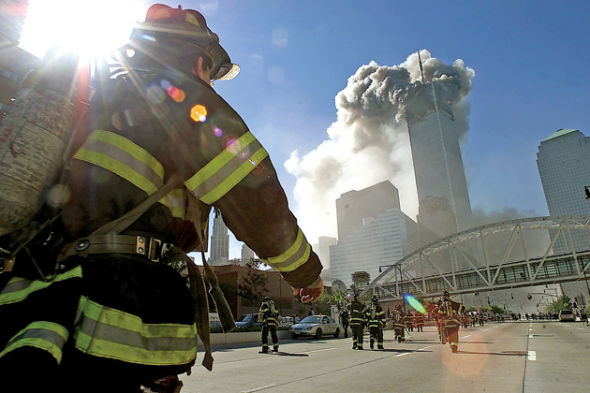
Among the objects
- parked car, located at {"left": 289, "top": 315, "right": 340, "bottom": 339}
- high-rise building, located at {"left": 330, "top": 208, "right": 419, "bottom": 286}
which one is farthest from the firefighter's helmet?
high-rise building, located at {"left": 330, "top": 208, "right": 419, "bottom": 286}

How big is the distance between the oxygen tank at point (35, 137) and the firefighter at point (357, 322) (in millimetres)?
11554

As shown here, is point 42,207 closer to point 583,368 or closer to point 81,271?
point 81,271

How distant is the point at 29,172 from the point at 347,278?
664 ft

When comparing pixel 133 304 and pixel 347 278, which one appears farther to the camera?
pixel 347 278

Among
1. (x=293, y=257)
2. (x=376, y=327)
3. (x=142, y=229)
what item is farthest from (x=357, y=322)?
(x=142, y=229)

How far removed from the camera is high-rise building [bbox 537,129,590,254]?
559ft

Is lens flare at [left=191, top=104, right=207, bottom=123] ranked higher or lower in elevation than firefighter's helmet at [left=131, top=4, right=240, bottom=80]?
lower

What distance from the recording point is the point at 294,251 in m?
1.66

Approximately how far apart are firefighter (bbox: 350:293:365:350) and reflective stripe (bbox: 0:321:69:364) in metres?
11.6

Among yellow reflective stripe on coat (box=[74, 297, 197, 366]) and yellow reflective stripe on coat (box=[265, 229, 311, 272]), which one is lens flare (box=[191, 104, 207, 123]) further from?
yellow reflective stripe on coat (box=[74, 297, 197, 366])

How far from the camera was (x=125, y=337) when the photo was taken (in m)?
1.17

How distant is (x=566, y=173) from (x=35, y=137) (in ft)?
720

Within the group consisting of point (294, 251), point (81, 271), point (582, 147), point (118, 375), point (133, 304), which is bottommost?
point (118, 375)

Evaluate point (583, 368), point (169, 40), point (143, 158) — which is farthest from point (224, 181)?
point (583, 368)
